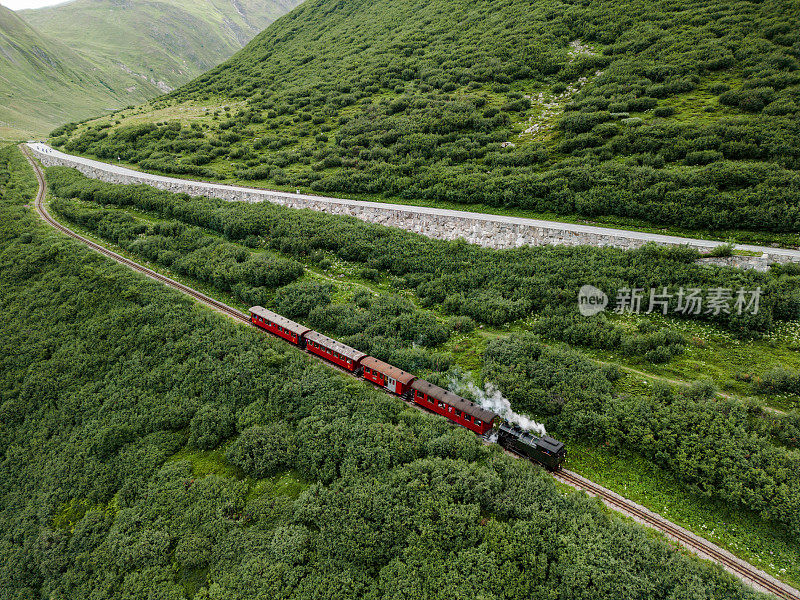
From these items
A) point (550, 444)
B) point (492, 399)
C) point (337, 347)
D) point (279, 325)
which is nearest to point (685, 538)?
point (550, 444)

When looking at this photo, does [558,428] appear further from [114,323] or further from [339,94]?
[339,94]

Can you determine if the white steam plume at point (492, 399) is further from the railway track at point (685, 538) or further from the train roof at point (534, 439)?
the railway track at point (685, 538)

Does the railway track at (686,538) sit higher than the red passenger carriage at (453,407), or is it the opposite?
the red passenger carriage at (453,407)

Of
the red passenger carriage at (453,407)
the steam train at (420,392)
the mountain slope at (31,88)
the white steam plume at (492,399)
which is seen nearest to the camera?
the steam train at (420,392)

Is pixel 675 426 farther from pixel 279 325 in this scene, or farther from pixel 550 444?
pixel 279 325

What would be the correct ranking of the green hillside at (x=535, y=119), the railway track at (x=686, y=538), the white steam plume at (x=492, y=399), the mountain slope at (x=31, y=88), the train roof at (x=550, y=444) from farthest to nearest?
the mountain slope at (x=31, y=88)
the green hillside at (x=535, y=119)
the white steam plume at (x=492, y=399)
the train roof at (x=550, y=444)
the railway track at (x=686, y=538)

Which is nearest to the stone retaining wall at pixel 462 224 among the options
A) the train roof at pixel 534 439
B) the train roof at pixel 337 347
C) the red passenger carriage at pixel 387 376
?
the train roof at pixel 337 347

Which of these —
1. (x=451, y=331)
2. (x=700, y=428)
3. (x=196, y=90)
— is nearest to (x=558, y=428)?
(x=700, y=428)
